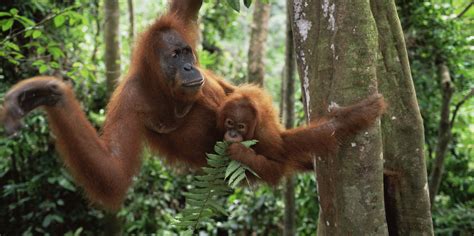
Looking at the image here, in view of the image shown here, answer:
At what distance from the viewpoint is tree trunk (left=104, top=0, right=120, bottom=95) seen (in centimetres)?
532

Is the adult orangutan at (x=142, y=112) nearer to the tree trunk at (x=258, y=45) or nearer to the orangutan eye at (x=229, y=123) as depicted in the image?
the orangutan eye at (x=229, y=123)

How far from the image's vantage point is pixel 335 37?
190 centimetres

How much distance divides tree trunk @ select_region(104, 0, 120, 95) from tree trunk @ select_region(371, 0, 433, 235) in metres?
3.55

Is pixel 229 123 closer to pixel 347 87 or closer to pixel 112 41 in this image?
pixel 347 87

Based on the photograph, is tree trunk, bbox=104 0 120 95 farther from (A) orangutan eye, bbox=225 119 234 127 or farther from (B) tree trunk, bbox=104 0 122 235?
(A) orangutan eye, bbox=225 119 234 127

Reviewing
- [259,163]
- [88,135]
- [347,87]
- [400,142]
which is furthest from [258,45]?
[347,87]

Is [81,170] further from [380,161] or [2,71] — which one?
[2,71]

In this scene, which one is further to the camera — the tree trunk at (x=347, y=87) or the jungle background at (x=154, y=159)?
the jungle background at (x=154, y=159)

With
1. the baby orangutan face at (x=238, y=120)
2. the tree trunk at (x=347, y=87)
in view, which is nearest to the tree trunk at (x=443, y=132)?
the baby orangutan face at (x=238, y=120)

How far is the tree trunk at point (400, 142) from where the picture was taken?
2.38 m

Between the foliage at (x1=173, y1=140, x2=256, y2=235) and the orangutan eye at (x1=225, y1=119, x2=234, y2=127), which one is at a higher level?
the orangutan eye at (x1=225, y1=119, x2=234, y2=127)

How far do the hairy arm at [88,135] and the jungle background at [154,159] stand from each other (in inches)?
59.4

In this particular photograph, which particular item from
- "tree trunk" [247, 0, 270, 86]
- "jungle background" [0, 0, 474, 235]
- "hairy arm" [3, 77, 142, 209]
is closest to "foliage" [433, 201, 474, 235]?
"jungle background" [0, 0, 474, 235]

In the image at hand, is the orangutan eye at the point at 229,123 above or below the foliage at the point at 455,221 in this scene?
above
